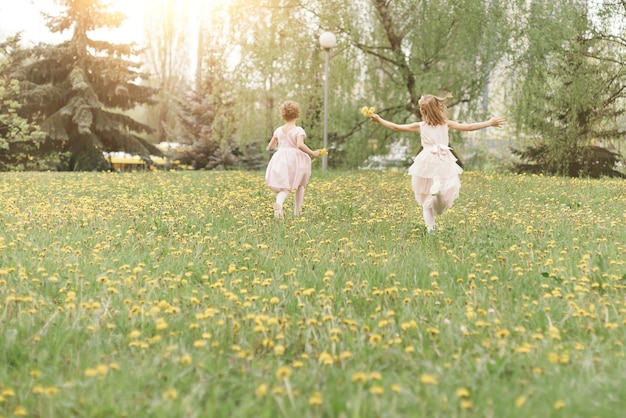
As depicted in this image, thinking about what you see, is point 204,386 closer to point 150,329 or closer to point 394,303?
point 150,329

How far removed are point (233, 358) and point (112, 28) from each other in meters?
23.3

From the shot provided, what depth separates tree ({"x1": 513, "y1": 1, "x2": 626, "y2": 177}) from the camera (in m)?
16.9

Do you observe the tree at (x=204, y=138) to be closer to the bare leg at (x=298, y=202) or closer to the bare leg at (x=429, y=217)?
the bare leg at (x=298, y=202)

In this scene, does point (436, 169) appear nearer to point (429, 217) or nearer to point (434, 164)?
point (434, 164)

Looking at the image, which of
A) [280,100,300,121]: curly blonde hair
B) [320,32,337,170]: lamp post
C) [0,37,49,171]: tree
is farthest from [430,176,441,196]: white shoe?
[0,37,49,171]: tree

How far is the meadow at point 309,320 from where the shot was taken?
98.5 inches

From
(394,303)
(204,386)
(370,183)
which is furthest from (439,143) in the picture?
(370,183)

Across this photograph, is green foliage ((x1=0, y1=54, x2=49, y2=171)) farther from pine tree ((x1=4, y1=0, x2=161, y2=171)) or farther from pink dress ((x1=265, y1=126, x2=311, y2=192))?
pink dress ((x1=265, y1=126, x2=311, y2=192))

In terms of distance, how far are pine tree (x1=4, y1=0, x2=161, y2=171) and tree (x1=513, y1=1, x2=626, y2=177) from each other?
14.0m

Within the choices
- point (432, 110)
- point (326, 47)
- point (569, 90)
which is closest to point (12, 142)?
point (326, 47)

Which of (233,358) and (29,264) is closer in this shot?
(233,358)

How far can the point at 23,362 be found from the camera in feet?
9.96

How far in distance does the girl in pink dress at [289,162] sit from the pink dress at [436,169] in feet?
5.47

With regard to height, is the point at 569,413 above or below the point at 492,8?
below
